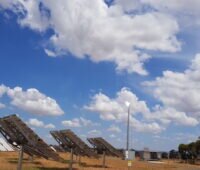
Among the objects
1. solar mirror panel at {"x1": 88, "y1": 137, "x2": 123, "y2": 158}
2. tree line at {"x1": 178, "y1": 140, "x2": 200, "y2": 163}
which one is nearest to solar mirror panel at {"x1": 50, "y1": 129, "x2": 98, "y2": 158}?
solar mirror panel at {"x1": 88, "y1": 137, "x2": 123, "y2": 158}

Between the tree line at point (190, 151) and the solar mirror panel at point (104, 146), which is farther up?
the tree line at point (190, 151)

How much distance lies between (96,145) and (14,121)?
148 feet

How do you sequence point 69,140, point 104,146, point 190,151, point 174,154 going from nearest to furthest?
1. point 69,140
2. point 104,146
3. point 190,151
4. point 174,154

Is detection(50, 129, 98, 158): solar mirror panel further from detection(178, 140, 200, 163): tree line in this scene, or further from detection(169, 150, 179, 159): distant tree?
detection(169, 150, 179, 159): distant tree

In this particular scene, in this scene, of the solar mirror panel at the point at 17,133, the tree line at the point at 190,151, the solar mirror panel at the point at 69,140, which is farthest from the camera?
the tree line at the point at 190,151

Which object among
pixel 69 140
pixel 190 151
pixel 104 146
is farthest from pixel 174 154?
pixel 69 140

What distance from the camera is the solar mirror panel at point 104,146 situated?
82.1 metres

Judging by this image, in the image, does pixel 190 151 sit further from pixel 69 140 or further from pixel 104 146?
pixel 69 140

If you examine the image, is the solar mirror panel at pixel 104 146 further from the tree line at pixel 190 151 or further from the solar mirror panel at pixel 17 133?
the tree line at pixel 190 151

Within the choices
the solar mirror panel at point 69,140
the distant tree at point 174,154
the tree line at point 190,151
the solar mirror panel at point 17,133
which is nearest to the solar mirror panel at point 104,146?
the solar mirror panel at point 69,140

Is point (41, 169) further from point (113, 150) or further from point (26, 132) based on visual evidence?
point (113, 150)

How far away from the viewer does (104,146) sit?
3248 inches

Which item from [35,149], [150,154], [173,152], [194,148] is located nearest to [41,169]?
[35,149]

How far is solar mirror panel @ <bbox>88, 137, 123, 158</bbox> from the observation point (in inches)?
3231
